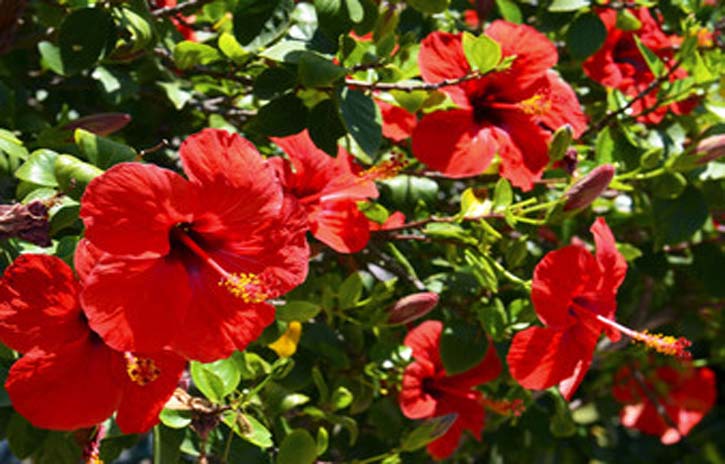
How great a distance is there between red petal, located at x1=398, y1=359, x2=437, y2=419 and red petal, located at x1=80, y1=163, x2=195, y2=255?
1.80 feet

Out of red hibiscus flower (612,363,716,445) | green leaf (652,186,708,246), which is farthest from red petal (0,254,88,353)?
red hibiscus flower (612,363,716,445)

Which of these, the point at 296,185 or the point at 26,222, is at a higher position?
the point at 26,222

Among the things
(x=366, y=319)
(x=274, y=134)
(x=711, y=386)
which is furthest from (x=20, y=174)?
(x=711, y=386)

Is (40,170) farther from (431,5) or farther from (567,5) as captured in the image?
(567,5)

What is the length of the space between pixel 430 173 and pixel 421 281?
0.56ft

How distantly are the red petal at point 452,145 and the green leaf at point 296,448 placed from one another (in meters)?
0.42

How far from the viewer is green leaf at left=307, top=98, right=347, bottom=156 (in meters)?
1.23

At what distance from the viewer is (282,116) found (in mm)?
1232

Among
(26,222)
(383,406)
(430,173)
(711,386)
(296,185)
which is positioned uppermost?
(26,222)

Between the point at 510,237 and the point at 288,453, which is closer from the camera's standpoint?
the point at 288,453

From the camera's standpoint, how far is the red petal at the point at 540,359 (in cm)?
128

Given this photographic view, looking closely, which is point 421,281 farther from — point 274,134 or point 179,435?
point 179,435

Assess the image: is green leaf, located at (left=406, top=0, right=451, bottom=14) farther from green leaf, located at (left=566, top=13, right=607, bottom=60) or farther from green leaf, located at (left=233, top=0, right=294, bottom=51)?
green leaf, located at (left=566, top=13, right=607, bottom=60)

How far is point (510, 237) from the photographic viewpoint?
1587 mm
